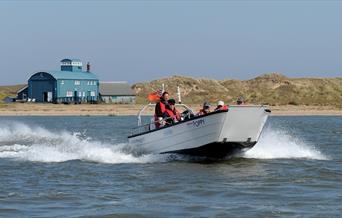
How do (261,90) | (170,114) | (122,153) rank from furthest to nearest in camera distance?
(261,90)
(122,153)
(170,114)

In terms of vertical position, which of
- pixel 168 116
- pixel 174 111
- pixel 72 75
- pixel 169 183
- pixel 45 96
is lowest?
pixel 169 183

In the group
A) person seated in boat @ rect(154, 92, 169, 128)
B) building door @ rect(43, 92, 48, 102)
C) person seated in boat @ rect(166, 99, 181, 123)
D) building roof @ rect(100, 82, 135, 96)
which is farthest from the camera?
building roof @ rect(100, 82, 135, 96)

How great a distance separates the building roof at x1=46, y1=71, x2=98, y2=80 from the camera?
8775 cm

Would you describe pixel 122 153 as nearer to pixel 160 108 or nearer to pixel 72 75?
pixel 160 108

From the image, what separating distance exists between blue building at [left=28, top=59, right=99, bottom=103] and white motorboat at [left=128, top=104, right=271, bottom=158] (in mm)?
65400

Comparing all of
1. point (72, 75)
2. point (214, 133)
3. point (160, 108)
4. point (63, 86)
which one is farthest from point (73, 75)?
point (214, 133)

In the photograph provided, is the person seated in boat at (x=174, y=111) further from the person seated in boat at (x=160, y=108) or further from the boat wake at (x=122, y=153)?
the boat wake at (x=122, y=153)

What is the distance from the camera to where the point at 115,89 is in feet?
311

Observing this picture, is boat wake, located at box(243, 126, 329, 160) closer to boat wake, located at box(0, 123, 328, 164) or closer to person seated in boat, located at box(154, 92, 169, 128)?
boat wake, located at box(0, 123, 328, 164)

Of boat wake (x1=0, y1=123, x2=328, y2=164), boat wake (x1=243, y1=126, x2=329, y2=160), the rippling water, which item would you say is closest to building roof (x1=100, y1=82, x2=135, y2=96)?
boat wake (x1=0, y1=123, x2=328, y2=164)

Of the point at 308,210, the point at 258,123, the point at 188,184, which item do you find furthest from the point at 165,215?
the point at 258,123

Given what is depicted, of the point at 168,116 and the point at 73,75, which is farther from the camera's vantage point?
the point at 73,75

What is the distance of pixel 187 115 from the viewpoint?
74.9 feet

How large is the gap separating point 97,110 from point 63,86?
473 inches
